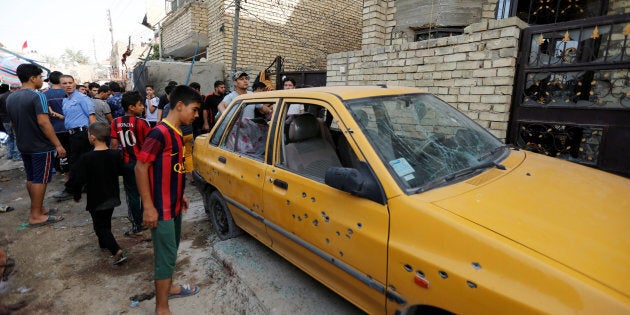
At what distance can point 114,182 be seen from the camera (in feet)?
10.5

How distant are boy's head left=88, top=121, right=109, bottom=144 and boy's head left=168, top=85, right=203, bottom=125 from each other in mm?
1476

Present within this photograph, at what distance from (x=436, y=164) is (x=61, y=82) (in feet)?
20.2

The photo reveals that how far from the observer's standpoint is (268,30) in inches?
387

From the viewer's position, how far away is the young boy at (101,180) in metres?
3.07

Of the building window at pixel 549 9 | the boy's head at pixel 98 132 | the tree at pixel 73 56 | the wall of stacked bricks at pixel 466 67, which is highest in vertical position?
the tree at pixel 73 56

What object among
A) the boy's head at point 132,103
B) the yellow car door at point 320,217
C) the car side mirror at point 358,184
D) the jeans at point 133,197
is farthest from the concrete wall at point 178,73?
the car side mirror at point 358,184

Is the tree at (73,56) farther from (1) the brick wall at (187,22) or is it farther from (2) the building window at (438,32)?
(2) the building window at (438,32)

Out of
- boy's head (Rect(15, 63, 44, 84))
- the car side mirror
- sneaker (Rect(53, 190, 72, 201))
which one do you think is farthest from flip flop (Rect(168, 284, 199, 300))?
sneaker (Rect(53, 190, 72, 201))

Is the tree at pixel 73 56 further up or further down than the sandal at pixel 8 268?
further up

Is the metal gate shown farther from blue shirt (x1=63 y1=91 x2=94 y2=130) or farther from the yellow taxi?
blue shirt (x1=63 y1=91 x2=94 y2=130)

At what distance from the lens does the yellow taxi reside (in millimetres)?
1221

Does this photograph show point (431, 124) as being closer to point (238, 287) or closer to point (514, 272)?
point (514, 272)

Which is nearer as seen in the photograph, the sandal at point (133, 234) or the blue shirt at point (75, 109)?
the sandal at point (133, 234)

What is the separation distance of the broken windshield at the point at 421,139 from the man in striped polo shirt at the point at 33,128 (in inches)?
160
